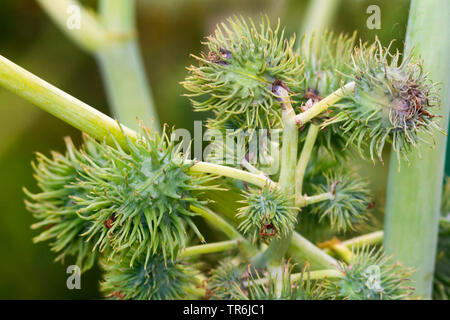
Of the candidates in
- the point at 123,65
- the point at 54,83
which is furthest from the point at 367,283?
the point at 54,83

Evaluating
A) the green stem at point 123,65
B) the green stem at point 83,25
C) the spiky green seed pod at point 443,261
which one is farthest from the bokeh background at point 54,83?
the spiky green seed pod at point 443,261

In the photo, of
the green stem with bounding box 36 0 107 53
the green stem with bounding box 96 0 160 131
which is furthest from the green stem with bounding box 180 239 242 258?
the green stem with bounding box 36 0 107 53

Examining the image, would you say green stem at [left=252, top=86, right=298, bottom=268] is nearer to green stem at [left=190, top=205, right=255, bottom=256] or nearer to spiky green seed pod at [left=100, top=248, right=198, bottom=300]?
green stem at [left=190, top=205, right=255, bottom=256]

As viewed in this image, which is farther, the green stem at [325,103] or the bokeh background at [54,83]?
the bokeh background at [54,83]

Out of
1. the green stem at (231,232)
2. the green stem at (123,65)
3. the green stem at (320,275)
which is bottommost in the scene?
the green stem at (320,275)

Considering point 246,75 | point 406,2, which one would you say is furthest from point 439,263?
point 246,75

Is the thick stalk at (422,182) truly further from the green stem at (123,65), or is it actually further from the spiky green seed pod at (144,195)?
the green stem at (123,65)

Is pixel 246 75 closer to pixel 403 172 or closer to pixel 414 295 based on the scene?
pixel 403 172
